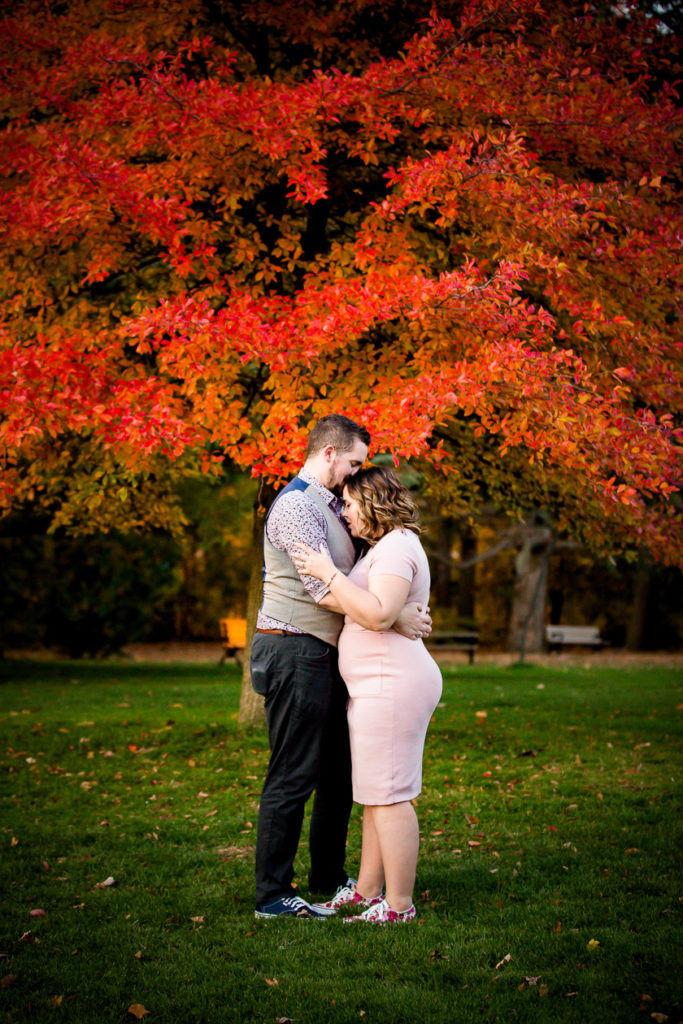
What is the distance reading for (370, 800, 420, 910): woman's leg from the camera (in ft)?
13.2

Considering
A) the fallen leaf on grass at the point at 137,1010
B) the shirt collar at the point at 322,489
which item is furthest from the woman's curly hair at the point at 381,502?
the fallen leaf on grass at the point at 137,1010

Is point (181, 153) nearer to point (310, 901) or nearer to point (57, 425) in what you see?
point (57, 425)

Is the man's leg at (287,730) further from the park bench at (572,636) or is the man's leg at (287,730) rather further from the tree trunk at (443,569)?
the tree trunk at (443,569)

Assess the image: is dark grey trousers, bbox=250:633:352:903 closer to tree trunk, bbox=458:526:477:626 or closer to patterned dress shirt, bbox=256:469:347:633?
patterned dress shirt, bbox=256:469:347:633

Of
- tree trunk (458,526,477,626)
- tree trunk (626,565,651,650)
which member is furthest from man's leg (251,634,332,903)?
tree trunk (626,565,651,650)

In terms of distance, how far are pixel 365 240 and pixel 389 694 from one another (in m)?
3.40

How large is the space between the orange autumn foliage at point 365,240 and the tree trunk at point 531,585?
13858mm

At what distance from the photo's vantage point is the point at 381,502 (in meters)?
4.02

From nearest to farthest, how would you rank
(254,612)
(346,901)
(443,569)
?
(346,901) < (254,612) < (443,569)

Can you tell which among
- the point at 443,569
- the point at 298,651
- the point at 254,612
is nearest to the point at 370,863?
the point at 298,651

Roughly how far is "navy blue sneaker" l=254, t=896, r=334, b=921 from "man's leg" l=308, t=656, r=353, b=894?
0.29 m

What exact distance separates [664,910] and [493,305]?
133 inches

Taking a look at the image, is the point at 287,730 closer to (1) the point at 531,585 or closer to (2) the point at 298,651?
(2) the point at 298,651

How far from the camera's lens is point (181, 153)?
6.14 metres
